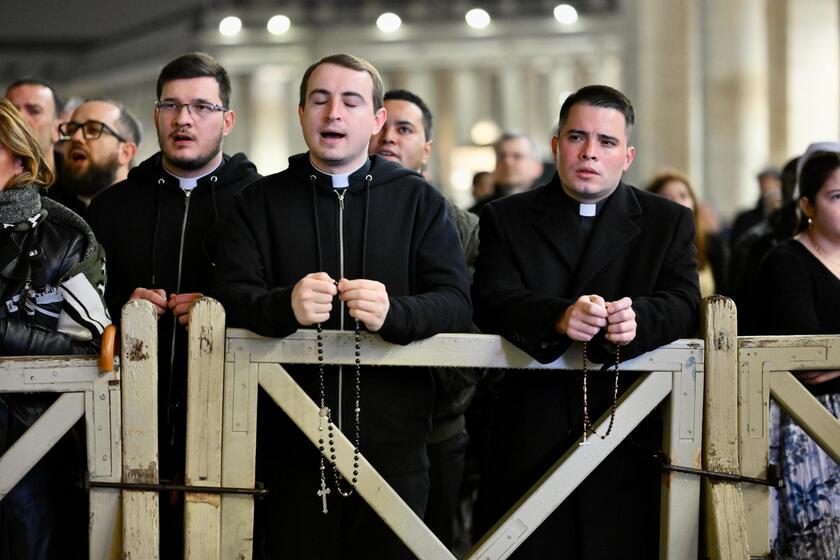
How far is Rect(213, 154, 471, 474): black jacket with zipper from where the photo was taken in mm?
4059

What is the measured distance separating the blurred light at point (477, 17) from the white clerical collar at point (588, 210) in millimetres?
24477

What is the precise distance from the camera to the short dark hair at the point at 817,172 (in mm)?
4957

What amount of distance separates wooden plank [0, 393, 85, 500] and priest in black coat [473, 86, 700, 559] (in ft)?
4.61

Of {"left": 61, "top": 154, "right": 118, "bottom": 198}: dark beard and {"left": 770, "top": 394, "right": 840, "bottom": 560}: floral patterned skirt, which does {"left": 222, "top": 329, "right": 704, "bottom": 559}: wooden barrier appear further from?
{"left": 61, "top": 154, "right": 118, "bottom": 198}: dark beard

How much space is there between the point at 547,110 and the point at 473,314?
90.3ft

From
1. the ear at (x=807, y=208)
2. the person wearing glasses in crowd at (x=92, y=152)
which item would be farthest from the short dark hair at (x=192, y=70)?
the ear at (x=807, y=208)

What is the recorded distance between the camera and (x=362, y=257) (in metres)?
4.08

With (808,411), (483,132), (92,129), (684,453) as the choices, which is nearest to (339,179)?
(684,453)

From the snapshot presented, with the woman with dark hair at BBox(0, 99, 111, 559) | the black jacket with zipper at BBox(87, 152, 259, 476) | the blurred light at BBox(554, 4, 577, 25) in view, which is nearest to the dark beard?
the black jacket with zipper at BBox(87, 152, 259, 476)

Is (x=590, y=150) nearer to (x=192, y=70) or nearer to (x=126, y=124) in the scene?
(x=192, y=70)

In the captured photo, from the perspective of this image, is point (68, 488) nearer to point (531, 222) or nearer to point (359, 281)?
point (359, 281)

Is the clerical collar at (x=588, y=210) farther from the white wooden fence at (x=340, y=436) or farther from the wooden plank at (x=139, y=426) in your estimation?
the wooden plank at (x=139, y=426)

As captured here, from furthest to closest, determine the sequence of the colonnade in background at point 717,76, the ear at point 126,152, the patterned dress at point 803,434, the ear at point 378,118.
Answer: the colonnade in background at point 717,76
the ear at point 126,152
the patterned dress at point 803,434
the ear at point 378,118

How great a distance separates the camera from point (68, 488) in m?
4.28
